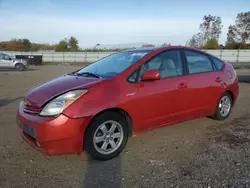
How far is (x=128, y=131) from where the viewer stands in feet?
12.6

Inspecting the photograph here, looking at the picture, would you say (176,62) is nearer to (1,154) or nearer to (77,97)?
(77,97)

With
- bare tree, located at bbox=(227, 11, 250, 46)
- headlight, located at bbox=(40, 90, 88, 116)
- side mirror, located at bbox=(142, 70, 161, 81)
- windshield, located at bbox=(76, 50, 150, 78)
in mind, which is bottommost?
headlight, located at bbox=(40, 90, 88, 116)

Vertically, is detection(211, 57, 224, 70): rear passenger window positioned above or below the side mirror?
above

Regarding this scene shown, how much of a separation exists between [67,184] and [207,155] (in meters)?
2.02

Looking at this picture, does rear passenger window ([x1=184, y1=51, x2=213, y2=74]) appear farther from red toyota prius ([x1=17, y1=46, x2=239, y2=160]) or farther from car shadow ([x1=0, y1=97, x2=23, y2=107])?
car shadow ([x1=0, y1=97, x2=23, y2=107])

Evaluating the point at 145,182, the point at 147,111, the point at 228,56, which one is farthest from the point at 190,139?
the point at 228,56

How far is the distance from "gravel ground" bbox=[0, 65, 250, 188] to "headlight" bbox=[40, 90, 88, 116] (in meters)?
0.77

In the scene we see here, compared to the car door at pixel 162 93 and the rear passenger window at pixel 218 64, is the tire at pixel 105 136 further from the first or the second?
the rear passenger window at pixel 218 64

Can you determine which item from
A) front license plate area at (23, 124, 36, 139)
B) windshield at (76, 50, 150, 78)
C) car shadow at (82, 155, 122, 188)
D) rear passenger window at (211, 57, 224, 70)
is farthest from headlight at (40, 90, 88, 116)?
rear passenger window at (211, 57, 224, 70)

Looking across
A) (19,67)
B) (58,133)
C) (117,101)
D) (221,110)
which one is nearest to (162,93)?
(117,101)

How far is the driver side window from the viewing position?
413cm

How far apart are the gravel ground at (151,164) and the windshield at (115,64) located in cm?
123

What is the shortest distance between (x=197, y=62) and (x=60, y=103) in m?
2.76

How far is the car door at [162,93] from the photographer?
3.91 metres
